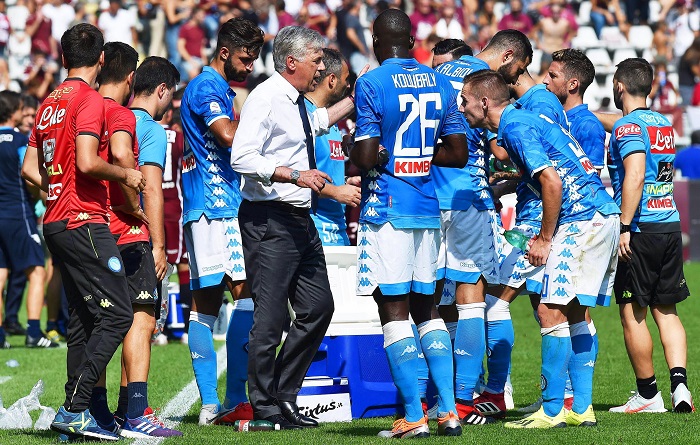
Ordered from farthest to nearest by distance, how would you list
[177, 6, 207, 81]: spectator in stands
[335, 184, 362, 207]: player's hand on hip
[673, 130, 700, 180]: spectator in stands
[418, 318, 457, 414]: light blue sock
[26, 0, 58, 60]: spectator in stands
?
[26, 0, 58, 60]: spectator in stands, [177, 6, 207, 81]: spectator in stands, [673, 130, 700, 180]: spectator in stands, [335, 184, 362, 207]: player's hand on hip, [418, 318, 457, 414]: light blue sock

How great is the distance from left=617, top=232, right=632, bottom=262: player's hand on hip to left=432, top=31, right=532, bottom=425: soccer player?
91 cm

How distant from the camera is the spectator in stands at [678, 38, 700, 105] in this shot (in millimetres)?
23875

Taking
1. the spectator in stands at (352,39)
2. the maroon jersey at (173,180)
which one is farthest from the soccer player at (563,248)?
the spectator in stands at (352,39)

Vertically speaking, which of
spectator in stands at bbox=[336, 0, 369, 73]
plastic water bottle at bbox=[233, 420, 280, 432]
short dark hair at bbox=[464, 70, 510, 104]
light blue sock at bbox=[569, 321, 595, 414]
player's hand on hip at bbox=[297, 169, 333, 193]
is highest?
spectator in stands at bbox=[336, 0, 369, 73]

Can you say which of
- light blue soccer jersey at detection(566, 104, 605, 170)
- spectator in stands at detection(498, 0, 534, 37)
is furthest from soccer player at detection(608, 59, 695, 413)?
spectator in stands at detection(498, 0, 534, 37)

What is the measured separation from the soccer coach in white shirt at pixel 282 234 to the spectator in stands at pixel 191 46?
16.5 meters

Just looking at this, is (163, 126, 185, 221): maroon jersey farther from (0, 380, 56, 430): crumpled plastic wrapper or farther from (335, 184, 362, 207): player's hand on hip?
(335, 184, 362, 207): player's hand on hip

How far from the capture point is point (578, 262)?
23.0 feet

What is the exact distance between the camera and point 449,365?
6.67 m

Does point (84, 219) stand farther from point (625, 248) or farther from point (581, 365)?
point (625, 248)

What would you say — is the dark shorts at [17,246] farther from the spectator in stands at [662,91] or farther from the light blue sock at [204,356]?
the spectator in stands at [662,91]

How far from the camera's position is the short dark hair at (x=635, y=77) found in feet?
26.6

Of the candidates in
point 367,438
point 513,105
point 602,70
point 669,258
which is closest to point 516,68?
point 513,105

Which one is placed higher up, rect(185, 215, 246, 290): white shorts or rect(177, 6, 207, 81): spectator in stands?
rect(177, 6, 207, 81): spectator in stands
